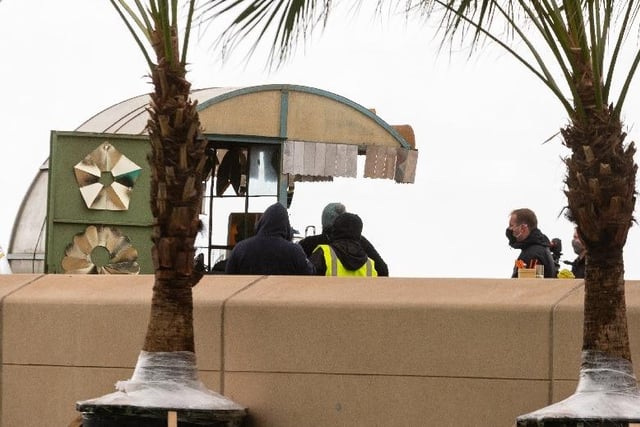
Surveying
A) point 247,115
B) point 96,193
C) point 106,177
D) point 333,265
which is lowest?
point 333,265

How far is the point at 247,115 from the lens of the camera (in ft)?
61.4

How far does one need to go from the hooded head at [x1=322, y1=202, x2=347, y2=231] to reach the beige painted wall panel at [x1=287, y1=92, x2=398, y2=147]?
650 centimetres

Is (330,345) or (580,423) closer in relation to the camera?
(580,423)

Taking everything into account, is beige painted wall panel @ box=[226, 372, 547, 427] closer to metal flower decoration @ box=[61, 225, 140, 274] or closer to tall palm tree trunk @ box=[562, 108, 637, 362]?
tall palm tree trunk @ box=[562, 108, 637, 362]

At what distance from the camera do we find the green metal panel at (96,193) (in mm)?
14211

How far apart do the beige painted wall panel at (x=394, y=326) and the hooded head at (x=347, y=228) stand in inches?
57.6

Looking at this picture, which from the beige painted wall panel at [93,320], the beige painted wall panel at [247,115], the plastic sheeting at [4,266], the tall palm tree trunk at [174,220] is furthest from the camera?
the plastic sheeting at [4,266]

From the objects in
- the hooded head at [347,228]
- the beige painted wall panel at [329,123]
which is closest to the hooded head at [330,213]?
the hooded head at [347,228]

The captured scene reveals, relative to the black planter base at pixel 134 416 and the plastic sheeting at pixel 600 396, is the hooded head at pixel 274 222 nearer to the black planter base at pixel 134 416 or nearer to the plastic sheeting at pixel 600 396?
the black planter base at pixel 134 416

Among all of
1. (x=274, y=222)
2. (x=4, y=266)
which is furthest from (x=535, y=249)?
(x=4, y=266)

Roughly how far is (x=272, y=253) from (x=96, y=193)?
13.3ft

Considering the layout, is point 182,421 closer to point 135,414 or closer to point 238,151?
point 135,414

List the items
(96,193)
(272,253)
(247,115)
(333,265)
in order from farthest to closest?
1. (247,115)
2. (96,193)
3. (333,265)
4. (272,253)

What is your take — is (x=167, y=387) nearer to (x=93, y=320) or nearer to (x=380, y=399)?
(x=380, y=399)
